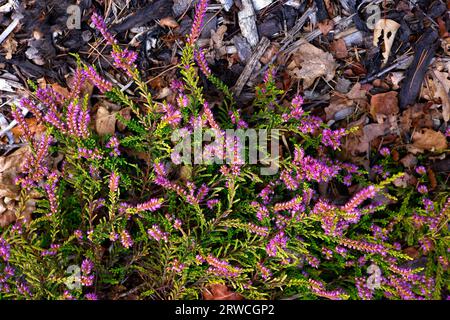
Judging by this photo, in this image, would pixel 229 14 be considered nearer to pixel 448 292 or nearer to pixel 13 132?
pixel 13 132

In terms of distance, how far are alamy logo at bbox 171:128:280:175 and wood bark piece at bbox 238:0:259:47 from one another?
0.86 metres

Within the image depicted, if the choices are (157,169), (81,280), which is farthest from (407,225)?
(81,280)

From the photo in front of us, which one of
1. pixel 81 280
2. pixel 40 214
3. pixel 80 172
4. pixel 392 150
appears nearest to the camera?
pixel 81 280

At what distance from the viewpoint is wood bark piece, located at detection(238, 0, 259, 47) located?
356 centimetres

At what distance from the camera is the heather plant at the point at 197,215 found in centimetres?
295

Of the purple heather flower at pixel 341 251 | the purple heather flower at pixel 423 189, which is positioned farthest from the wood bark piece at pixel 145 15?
the purple heather flower at pixel 423 189

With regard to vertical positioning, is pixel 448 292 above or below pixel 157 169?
below

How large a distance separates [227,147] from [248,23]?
1.29 metres

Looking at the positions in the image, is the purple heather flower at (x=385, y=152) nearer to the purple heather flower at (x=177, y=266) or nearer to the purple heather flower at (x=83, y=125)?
the purple heather flower at (x=177, y=266)

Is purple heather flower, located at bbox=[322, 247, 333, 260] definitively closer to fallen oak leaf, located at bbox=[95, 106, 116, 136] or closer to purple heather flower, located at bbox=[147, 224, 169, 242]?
purple heather flower, located at bbox=[147, 224, 169, 242]

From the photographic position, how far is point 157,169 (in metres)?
3.01

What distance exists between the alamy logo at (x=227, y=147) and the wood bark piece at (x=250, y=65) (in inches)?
19.1

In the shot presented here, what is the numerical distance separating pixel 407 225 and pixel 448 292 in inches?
34.9
